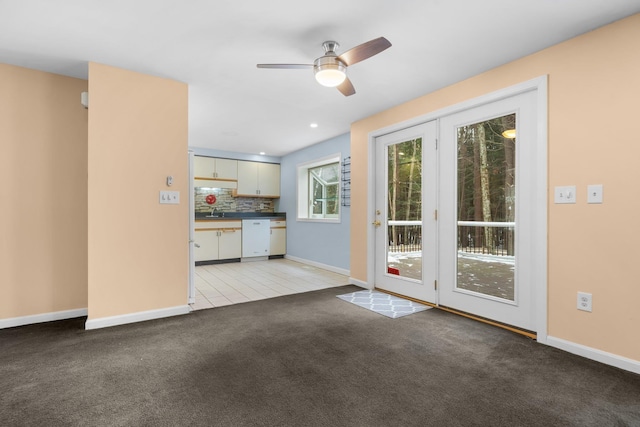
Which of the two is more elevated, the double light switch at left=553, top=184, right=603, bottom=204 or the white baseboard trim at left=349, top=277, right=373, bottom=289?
the double light switch at left=553, top=184, right=603, bottom=204

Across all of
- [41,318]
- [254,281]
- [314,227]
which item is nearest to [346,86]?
[254,281]

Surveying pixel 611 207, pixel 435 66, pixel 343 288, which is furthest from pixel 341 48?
pixel 343 288

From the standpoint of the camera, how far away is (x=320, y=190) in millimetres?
6367

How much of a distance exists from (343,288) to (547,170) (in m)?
2.65

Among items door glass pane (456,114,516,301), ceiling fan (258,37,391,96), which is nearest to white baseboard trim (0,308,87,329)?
ceiling fan (258,37,391,96)

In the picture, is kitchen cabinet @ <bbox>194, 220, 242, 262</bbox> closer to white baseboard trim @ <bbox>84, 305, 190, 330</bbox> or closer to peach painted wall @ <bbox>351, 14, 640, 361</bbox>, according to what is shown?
white baseboard trim @ <bbox>84, 305, 190, 330</bbox>

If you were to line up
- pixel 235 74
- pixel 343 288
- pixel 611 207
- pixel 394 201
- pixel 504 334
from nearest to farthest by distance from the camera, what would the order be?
1. pixel 611 207
2. pixel 504 334
3. pixel 235 74
4. pixel 394 201
5. pixel 343 288

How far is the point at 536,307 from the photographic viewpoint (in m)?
2.55

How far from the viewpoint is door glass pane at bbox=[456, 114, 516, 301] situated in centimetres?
283

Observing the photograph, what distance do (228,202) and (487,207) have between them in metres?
5.38

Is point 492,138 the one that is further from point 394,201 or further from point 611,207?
point 394,201

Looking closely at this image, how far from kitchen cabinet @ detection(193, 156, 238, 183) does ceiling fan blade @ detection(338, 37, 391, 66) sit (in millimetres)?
4682

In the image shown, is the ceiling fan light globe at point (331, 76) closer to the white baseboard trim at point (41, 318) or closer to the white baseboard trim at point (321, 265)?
the white baseboard trim at point (41, 318)

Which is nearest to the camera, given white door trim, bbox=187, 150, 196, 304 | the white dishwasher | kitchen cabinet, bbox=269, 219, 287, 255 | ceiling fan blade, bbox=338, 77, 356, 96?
ceiling fan blade, bbox=338, 77, 356, 96
